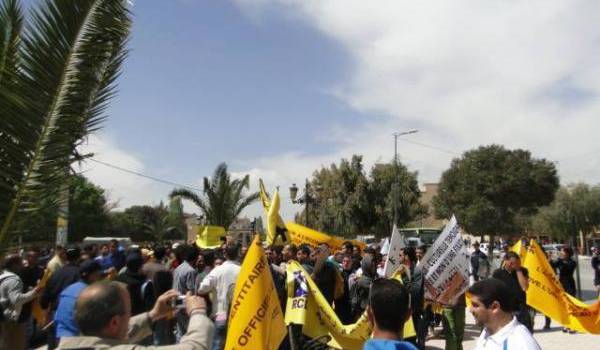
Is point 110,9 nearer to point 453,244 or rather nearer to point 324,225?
point 453,244

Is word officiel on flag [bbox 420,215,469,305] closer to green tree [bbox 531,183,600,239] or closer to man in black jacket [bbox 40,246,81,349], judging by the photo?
man in black jacket [bbox 40,246,81,349]

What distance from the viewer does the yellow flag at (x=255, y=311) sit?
631 centimetres

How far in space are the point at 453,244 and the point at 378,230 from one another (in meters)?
31.0

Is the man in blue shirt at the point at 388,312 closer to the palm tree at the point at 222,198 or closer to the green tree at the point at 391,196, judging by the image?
the palm tree at the point at 222,198

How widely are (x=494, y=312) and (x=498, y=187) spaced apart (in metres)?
43.3

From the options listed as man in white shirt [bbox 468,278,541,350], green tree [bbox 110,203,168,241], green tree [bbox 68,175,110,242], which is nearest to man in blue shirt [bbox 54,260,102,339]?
man in white shirt [bbox 468,278,541,350]

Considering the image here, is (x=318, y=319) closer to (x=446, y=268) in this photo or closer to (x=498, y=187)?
(x=446, y=268)

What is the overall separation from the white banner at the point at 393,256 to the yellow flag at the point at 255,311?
10.4 feet

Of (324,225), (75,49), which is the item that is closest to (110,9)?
(75,49)

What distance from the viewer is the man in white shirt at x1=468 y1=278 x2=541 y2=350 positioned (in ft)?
11.7

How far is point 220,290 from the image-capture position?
25.4 ft

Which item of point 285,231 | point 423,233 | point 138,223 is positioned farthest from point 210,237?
point 138,223

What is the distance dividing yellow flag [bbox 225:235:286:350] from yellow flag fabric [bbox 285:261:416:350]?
4.79 ft

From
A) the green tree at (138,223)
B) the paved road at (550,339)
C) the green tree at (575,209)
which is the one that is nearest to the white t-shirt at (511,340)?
the paved road at (550,339)
